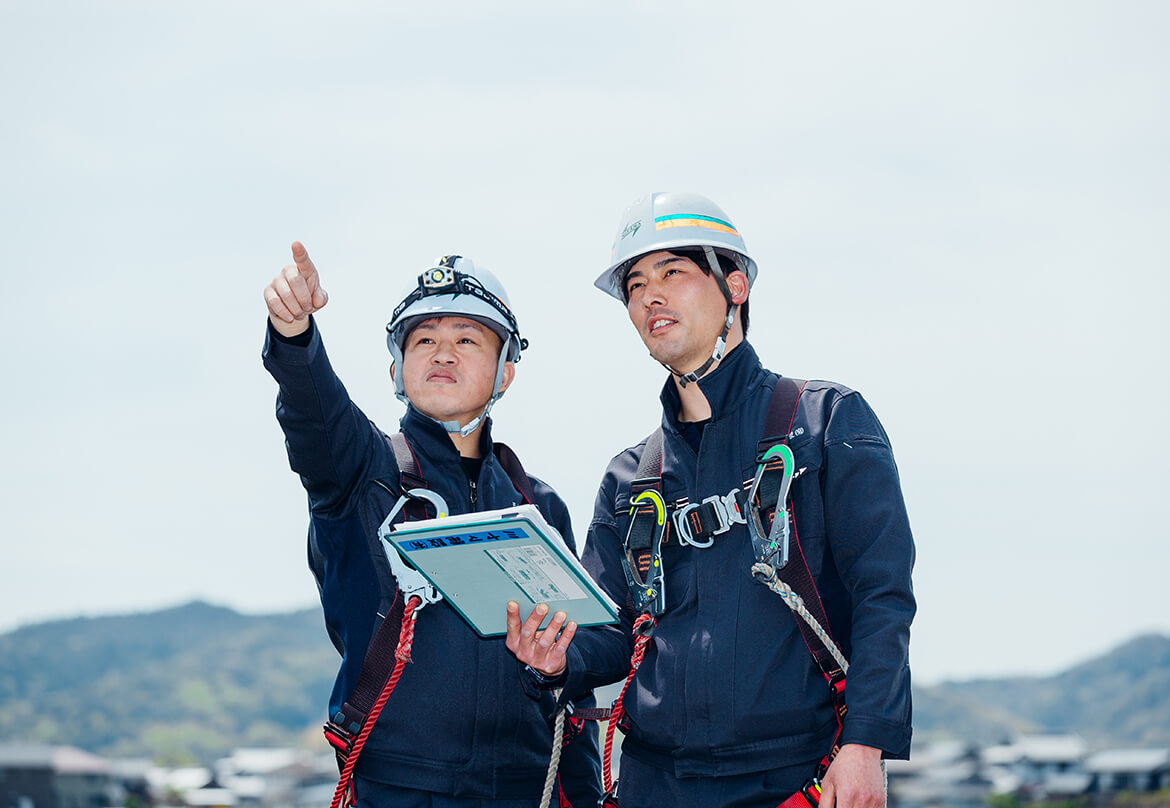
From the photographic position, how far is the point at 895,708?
4559mm

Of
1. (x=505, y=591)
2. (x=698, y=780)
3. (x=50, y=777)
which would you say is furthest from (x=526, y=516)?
(x=50, y=777)

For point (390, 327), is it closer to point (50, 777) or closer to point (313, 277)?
point (313, 277)

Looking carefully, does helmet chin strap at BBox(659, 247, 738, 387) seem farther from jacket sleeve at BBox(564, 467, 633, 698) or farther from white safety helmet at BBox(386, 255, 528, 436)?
white safety helmet at BBox(386, 255, 528, 436)

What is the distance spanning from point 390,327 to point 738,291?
2.11m

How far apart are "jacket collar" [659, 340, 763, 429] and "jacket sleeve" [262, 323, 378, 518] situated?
5.58ft

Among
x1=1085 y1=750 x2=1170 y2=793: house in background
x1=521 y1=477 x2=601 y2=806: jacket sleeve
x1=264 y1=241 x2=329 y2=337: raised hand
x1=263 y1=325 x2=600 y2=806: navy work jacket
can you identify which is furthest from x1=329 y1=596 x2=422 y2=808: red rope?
x1=1085 y1=750 x2=1170 y2=793: house in background

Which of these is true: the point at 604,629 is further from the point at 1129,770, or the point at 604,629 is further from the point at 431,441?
the point at 1129,770

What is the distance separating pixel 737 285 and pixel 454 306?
1.67m

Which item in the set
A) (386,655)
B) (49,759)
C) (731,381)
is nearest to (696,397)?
(731,381)

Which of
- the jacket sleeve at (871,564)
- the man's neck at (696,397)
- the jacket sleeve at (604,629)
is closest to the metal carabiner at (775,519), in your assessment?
the jacket sleeve at (871,564)

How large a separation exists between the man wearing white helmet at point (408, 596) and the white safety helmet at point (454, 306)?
18mm

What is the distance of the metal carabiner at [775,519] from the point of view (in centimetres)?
496

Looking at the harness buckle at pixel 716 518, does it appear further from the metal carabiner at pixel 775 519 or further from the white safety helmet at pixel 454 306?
the white safety helmet at pixel 454 306

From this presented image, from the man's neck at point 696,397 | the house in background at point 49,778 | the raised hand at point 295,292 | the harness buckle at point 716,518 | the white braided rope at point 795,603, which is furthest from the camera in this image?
the house in background at point 49,778
